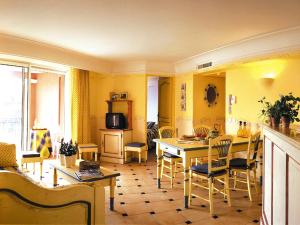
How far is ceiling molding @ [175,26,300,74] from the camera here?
3748 millimetres

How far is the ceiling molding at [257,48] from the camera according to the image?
3748 mm

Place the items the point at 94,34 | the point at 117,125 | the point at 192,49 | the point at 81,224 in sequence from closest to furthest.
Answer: the point at 81,224, the point at 94,34, the point at 192,49, the point at 117,125

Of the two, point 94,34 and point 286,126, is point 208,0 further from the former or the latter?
point 94,34

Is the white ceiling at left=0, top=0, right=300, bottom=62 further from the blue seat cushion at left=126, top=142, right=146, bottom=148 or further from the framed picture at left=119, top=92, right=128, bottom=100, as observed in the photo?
the blue seat cushion at left=126, top=142, right=146, bottom=148

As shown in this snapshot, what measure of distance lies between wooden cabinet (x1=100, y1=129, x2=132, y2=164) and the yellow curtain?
423mm

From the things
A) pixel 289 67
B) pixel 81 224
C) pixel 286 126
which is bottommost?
pixel 81 224

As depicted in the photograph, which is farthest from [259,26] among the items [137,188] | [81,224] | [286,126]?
[81,224]

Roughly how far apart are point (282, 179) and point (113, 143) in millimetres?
4744

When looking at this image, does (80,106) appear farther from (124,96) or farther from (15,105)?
(15,105)

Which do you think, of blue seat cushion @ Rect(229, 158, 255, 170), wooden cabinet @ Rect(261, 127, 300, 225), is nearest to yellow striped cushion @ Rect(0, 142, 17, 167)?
blue seat cushion @ Rect(229, 158, 255, 170)

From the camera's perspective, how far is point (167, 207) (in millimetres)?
3410

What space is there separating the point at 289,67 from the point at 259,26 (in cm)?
111

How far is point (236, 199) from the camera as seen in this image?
3727 millimetres

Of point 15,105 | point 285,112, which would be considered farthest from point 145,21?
point 15,105
